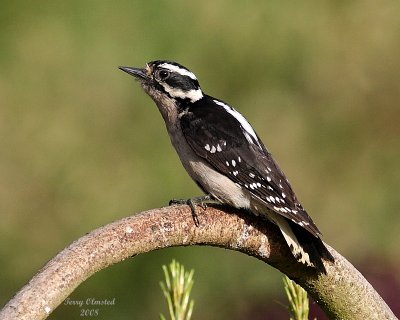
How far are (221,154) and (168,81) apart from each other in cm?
55

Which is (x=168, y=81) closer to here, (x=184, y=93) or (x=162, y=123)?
(x=184, y=93)

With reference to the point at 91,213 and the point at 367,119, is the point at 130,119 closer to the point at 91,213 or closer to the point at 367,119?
the point at 91,213

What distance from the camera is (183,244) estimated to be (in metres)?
3.18

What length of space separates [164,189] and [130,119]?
23.3 inches

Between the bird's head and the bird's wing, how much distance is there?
0.14m

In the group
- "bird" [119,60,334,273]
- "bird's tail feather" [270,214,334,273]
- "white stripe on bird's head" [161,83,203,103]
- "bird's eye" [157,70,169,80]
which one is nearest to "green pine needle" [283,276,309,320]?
"bird's tail feather" [270,214,334,273]

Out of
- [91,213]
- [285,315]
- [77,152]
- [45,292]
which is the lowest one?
[45,292]

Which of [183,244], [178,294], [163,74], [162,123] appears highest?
[162,123]

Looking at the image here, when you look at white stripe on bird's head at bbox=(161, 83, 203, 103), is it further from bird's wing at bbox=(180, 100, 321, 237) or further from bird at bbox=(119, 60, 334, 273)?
bird's wing at bbox=(180, 100, 321, 237)

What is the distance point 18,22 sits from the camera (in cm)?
714

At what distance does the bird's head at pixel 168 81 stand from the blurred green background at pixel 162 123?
139cm

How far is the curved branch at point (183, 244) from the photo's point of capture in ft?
8.57

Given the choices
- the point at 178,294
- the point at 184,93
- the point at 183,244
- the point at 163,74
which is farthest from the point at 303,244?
the point at 163,74

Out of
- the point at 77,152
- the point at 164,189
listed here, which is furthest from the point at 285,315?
the point at 77,152
